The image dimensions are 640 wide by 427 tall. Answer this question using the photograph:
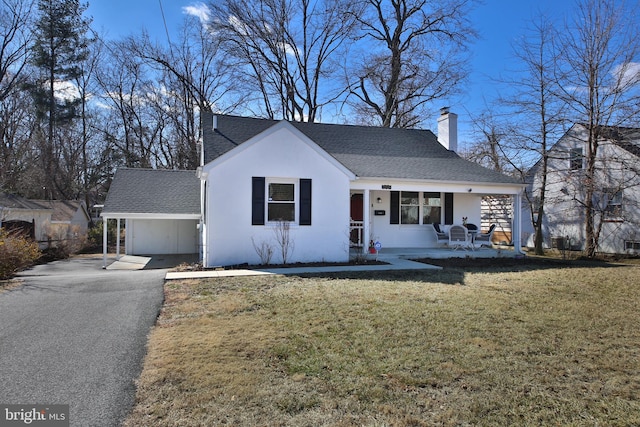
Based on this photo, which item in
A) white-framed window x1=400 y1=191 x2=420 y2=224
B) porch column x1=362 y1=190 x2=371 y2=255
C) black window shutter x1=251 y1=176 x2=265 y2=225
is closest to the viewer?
black window shutter x1=251 y1=176 x2=265 y2=225

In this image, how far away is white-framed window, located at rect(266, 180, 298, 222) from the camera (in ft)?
38.7

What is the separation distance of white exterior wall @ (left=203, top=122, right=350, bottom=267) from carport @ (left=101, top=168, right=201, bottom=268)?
5.12 metres

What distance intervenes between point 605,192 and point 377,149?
9229 mm

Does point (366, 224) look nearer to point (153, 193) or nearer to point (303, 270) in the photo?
point (303, 270)

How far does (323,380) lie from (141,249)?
17390 mm

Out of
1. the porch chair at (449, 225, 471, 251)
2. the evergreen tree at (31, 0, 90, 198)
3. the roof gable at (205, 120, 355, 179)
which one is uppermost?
the evergreen tree at (31, 0, 90, 198)

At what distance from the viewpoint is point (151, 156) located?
104 ft

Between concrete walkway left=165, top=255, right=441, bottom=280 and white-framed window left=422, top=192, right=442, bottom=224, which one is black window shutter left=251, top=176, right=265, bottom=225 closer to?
concrete walkway left=165, top=255, right=441, bottom=280

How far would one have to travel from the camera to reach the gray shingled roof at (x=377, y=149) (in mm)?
13812

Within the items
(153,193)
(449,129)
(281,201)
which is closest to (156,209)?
(153,193)

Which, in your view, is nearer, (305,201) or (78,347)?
(78,347)

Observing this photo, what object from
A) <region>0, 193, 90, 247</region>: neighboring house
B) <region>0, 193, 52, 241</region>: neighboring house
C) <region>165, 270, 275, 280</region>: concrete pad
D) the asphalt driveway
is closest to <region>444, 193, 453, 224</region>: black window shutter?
<region>165, 270, 275, 280</region>: concrete pad

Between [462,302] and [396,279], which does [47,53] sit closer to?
[396,279]

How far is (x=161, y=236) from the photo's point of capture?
1922cm
